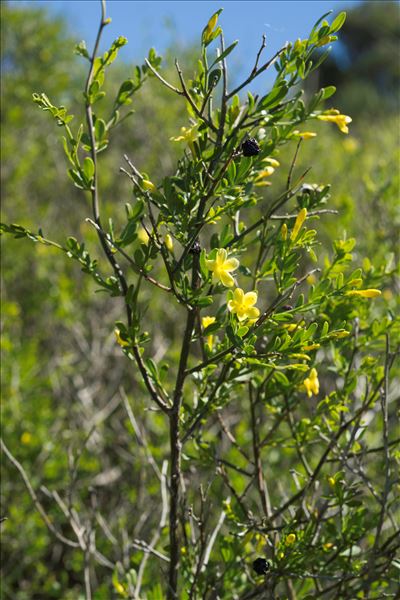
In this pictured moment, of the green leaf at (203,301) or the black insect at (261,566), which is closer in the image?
the green leaf at (203,301)

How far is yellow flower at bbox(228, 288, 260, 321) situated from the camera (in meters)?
1.20

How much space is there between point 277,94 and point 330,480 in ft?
2.37

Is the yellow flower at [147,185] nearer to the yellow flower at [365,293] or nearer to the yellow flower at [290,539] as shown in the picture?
the yellow flower at [365,293]

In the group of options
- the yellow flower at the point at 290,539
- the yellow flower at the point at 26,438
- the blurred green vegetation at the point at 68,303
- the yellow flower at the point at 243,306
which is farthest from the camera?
the yellow flower at the point at 26,438

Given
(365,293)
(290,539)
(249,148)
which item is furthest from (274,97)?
(290,539)

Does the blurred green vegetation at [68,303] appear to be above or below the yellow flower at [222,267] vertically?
above

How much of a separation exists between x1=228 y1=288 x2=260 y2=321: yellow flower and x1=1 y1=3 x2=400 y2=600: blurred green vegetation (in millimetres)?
520

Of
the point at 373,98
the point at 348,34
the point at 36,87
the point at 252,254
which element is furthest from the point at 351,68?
the point at 252,254

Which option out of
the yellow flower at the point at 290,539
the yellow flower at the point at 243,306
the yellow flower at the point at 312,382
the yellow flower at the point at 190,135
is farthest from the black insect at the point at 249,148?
the yellow flower at the point at 290,539

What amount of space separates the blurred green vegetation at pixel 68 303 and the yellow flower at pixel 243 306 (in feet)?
1.70

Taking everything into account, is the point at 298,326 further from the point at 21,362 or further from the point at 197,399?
the point at 21,362

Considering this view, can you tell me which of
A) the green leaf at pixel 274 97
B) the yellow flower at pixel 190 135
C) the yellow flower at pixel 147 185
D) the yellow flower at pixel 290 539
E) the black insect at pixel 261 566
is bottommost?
the black insect at pixel 261 566

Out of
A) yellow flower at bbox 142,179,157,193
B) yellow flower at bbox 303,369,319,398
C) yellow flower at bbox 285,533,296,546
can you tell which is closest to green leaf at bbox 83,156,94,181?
yellow flower at bbox 142,179,157,193

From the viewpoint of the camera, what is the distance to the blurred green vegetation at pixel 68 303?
288 cm
